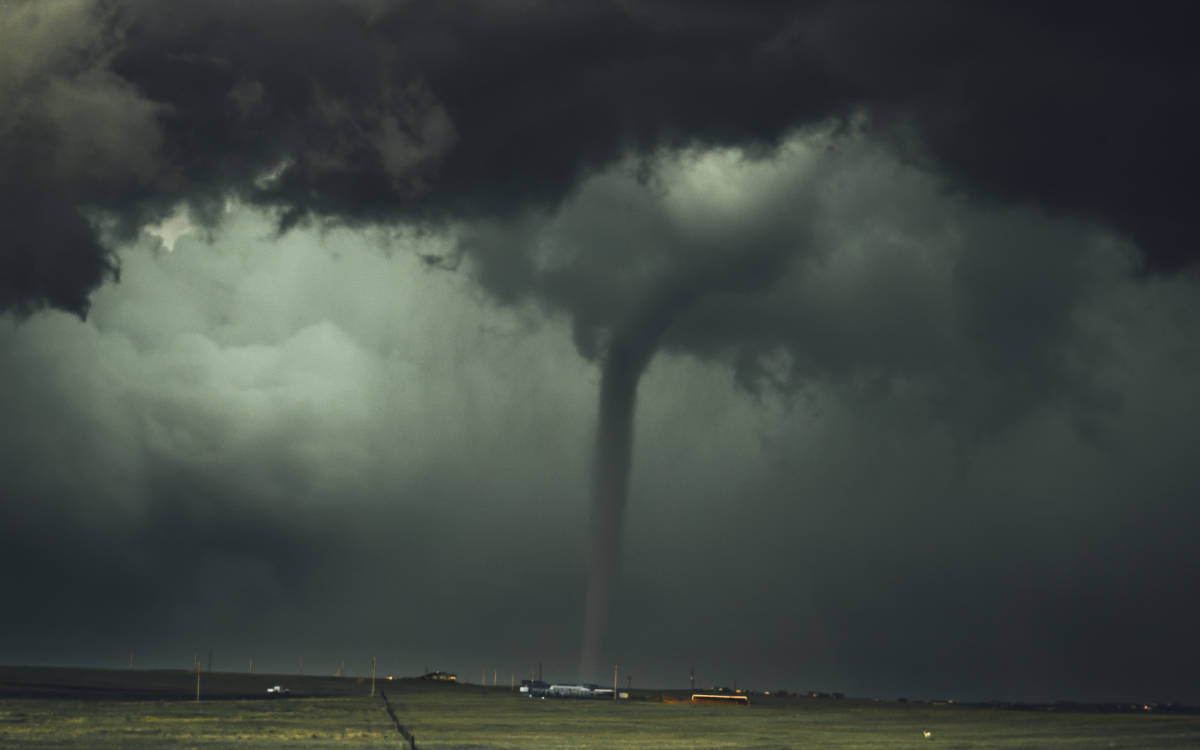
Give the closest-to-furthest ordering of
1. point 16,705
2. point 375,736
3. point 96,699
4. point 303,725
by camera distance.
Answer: point 375,736, point 303,725, point 16,705, point 96,699

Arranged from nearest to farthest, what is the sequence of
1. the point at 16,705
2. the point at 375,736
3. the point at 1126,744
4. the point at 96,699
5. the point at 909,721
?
the point at 375,736, the point at 1126,744, the point at 16,705, the point at 909,721, the point at 96,699

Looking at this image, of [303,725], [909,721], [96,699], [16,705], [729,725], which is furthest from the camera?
[96,699]

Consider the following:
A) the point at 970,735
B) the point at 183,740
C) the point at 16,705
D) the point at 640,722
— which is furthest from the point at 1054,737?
the point at 16,705

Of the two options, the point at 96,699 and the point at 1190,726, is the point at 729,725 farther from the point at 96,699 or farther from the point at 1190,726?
the point at 96,699

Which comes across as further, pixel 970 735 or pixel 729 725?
pixel 729 725

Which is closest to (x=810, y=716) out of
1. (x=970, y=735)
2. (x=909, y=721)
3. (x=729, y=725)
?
(x=909, y=721)

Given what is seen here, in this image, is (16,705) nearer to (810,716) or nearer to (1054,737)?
(810,716)
